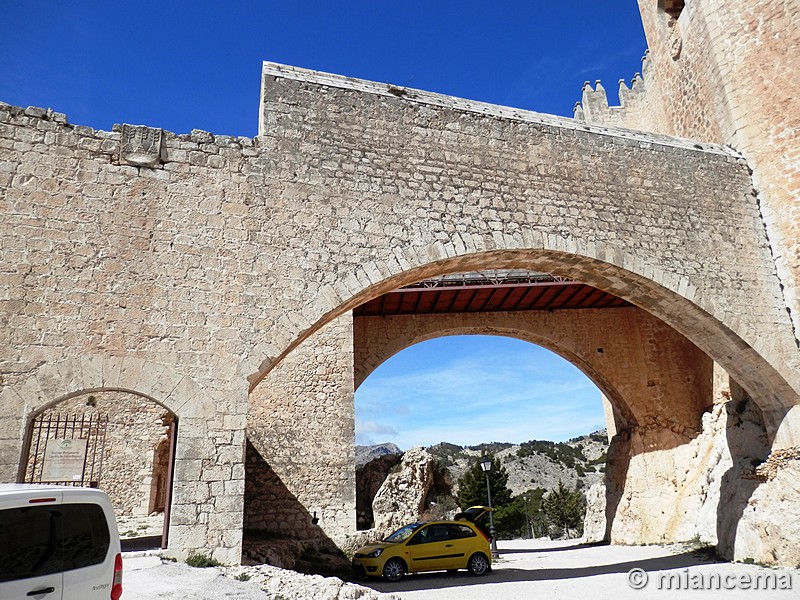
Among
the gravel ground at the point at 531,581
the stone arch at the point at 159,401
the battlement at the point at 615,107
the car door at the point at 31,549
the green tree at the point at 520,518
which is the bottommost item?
the green tree at the point at 520,518

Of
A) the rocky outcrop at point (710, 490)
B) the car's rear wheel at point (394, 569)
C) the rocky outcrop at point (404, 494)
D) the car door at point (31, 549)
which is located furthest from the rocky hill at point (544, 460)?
the car door at point (31, 549)

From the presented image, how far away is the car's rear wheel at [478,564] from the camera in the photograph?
8203mm

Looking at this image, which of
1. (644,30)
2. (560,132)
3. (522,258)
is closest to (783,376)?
(522,258)

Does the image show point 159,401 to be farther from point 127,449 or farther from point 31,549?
point 127,449

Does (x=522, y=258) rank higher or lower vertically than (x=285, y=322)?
higher

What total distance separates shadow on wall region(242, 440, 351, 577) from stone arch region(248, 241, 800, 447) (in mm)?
4473

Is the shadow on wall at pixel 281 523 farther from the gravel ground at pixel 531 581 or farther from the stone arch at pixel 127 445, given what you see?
the stone arch at pixel 127 445

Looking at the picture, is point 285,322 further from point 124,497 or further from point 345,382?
point 124,497

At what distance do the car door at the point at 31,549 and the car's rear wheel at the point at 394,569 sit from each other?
18.7ft

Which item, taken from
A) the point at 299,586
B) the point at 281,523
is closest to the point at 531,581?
the point at 299,586

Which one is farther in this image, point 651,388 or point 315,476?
point 651,388

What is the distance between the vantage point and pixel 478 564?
8.25 metres

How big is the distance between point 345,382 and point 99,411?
5200mm

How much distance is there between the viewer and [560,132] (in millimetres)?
8172
